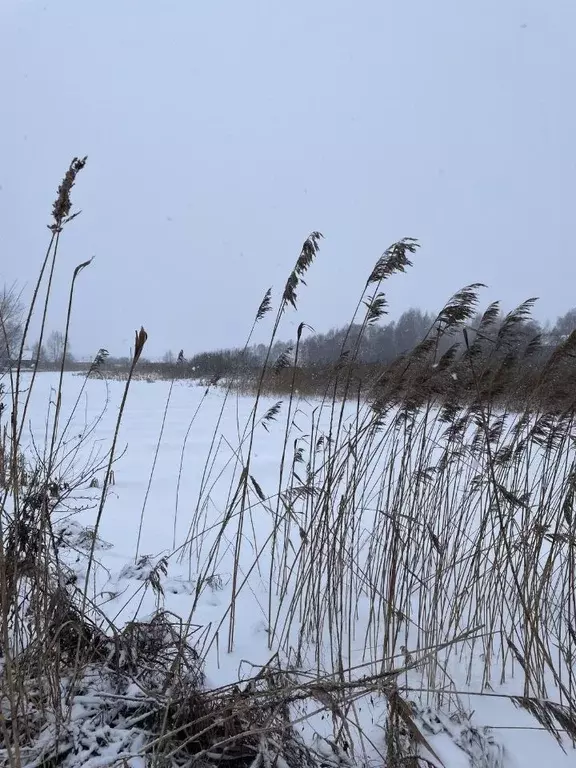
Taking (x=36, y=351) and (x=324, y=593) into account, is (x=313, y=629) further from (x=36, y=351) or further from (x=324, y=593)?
(x=36, y=351)

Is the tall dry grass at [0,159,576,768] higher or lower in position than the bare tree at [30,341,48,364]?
lower

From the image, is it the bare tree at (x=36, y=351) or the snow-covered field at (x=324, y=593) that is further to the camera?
the snow-covered field at (x=324, y=593)

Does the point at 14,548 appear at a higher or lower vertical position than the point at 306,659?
higher

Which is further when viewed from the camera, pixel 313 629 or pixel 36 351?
pixel 313 629

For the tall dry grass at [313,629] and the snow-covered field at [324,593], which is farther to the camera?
the snow-covered field at [324,593]

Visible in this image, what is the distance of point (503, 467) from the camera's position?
2.39m

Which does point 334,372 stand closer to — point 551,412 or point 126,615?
point 551,412

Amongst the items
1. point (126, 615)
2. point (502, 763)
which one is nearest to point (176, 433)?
point (126, 615)

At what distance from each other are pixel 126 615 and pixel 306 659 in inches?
39.9

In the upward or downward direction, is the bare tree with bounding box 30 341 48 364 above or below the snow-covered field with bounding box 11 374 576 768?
above

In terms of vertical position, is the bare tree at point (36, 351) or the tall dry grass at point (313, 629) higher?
the bare tree at point (36, 351)

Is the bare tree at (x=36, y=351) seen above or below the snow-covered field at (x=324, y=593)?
above

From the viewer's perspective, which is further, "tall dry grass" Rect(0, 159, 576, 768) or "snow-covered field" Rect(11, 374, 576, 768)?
"snow-covered field" Rect(11, 374, 576, 768)

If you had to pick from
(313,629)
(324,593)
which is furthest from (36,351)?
(313,629)
